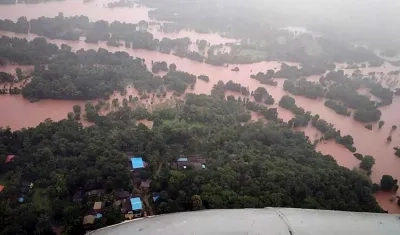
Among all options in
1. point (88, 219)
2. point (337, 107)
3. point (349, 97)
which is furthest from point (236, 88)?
point (88, 219)

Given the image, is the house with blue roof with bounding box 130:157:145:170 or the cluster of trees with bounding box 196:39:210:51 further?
the cluster of trees with bounding box 196:39:210:51

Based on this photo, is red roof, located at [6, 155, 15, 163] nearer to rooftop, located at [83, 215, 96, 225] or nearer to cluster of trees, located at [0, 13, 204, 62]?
rooftop, located at [83, 215, 96, 225]

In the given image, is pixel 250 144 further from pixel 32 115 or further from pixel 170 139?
pixel 32 115

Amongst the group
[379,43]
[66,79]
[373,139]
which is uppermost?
[379,43]

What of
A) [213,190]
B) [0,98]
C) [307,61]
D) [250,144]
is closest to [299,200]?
[213,190]

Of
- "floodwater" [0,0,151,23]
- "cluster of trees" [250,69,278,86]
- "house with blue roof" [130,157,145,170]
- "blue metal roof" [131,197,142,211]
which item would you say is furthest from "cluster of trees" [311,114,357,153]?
"floodwater" [0,0,151,23]

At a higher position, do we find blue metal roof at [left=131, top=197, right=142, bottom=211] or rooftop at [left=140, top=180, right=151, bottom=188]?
rooftop at [left=140, top=180, right=151, bottom=188]

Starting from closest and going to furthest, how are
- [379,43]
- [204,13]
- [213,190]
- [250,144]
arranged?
[213,190], [250,144], [379,43], [204,13]

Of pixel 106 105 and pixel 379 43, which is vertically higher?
pixel 379 43
